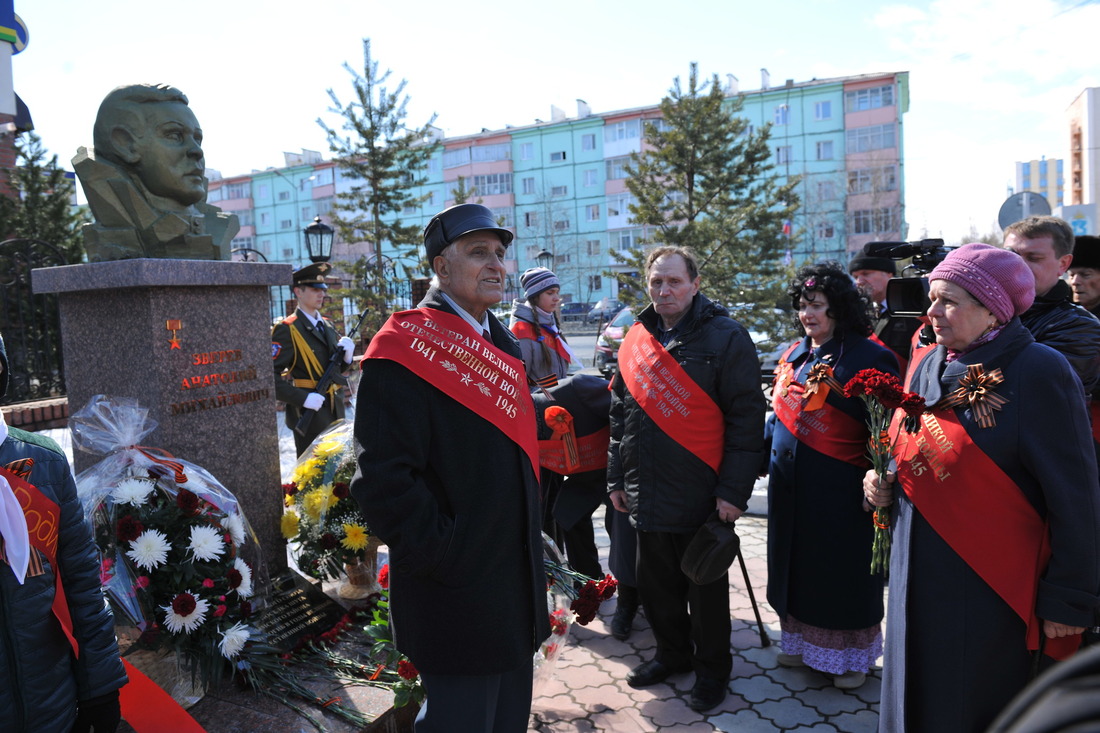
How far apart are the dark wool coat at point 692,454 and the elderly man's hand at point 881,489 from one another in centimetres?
64

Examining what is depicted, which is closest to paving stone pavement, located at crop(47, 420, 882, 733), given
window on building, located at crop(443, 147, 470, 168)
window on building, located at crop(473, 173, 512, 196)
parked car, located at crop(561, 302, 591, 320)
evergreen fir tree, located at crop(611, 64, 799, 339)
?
evergreen fir tree, located at crop(611, 64, 799, 339)

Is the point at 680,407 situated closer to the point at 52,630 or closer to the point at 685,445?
the point at 685,445

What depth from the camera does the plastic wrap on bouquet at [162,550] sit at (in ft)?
9.09

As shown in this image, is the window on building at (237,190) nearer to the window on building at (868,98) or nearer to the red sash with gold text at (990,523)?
the window on building at (868,98)

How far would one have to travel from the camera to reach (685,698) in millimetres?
3430

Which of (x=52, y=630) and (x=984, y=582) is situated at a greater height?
(x=52, y=630)

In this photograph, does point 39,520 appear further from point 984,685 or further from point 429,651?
point 984,685

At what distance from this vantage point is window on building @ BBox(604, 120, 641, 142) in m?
43.0

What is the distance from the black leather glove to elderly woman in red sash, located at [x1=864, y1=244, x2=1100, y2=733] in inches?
95.7

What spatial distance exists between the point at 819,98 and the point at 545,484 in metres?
40.2

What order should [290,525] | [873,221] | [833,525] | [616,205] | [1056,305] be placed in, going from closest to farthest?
[1056,305] < [833,525] < [290,525] < [873,221] < [616,205]

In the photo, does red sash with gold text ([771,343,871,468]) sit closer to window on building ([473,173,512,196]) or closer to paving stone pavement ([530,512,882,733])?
paving stone pavement ([530,512,882,733])

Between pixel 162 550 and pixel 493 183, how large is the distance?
152 ft

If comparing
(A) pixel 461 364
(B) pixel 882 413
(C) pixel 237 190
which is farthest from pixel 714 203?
(C) pixel 237 190
